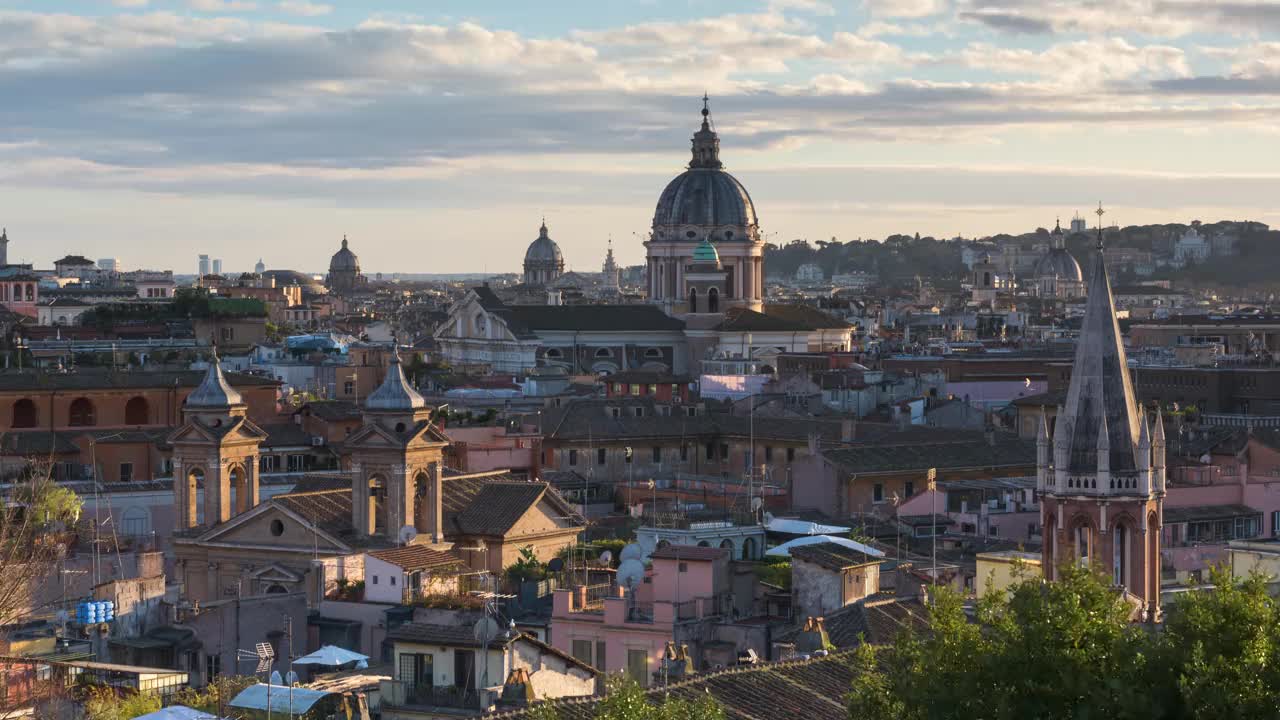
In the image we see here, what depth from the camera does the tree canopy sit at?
58.6 feet

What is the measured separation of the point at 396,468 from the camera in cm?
3472

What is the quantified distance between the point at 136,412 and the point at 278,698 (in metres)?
37.1

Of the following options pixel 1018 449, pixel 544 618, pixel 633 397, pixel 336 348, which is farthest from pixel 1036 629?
pixel 336 348

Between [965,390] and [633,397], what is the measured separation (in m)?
14.5

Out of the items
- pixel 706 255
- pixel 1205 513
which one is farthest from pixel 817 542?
pixel 706 255

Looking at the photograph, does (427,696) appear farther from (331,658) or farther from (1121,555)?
(1121,555)

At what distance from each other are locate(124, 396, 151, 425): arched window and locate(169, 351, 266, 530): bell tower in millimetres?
21962

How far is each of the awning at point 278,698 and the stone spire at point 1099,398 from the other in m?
14.5

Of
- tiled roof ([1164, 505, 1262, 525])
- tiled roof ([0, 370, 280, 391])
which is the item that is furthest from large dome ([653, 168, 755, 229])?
tiled roof ([1164, 505, 1262, 525])

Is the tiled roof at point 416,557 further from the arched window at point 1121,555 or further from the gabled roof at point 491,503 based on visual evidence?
the arched window at point 1121,555

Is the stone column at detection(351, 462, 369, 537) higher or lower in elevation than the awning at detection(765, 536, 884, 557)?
higher

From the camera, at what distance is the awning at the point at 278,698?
21.7 m

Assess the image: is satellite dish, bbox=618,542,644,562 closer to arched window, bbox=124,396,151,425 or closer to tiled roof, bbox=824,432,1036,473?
tiled roof, bbox=824,432,1036,473

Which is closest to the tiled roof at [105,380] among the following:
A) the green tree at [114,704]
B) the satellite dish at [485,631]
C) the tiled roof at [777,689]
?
the satellite dish at [485,631]
